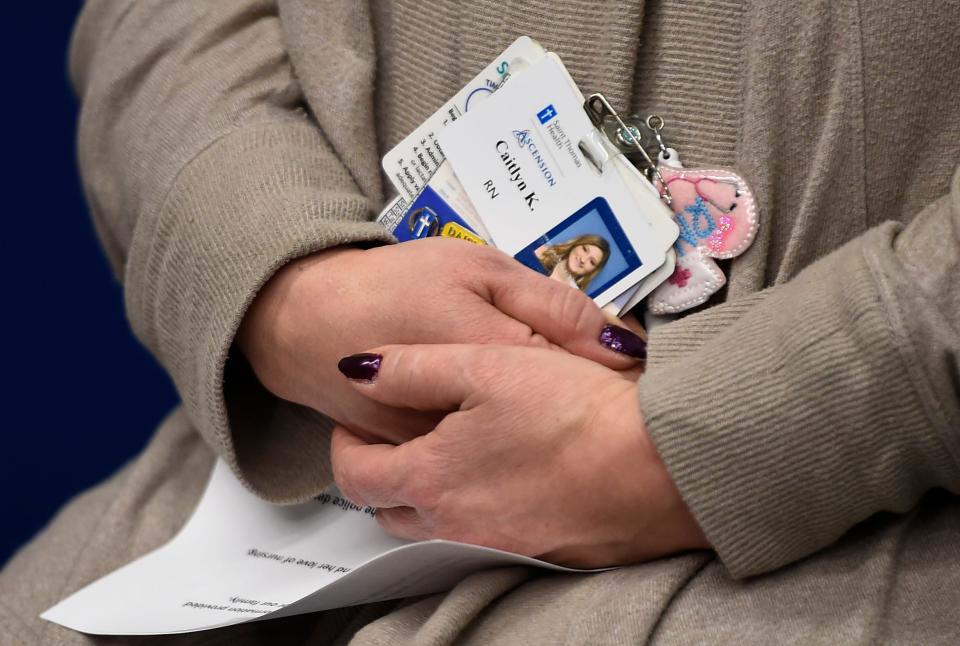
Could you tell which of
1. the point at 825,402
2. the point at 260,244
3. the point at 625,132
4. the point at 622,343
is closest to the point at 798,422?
the point at 825,402

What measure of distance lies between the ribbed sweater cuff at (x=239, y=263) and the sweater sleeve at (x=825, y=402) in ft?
0.97

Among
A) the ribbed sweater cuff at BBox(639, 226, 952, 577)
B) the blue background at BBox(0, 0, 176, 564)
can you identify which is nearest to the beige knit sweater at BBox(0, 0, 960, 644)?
the ribbed sweater cuff at BBox(639, 226, 952, 577)

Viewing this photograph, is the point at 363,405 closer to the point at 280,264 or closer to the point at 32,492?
A: the point at 280,264

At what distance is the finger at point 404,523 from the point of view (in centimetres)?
66

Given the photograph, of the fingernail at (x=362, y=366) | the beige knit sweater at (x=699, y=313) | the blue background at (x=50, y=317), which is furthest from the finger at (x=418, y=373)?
the blue background at (x=50, y=317)

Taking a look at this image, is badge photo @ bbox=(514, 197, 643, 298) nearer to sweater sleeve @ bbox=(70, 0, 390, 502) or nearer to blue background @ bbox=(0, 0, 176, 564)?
sweater sleeve @ bbox=(70, 0, 390, 502)

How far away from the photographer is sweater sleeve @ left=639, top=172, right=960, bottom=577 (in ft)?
1.69

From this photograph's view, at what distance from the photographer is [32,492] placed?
1654 mm

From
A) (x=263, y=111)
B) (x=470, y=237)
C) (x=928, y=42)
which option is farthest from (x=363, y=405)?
(x=928, y=42)

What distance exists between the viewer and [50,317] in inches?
64.4

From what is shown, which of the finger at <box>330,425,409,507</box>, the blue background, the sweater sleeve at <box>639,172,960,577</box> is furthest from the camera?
the blue background

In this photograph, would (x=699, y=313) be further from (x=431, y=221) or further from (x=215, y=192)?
(x=215, y=192)

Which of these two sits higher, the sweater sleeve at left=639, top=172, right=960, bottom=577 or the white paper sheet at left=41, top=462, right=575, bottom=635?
the sweater sleeve at left=639, top=172, right=960, bottom=577

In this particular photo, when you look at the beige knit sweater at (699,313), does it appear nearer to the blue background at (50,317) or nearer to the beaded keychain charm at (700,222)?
the beaded keychain charm at (700,222)
